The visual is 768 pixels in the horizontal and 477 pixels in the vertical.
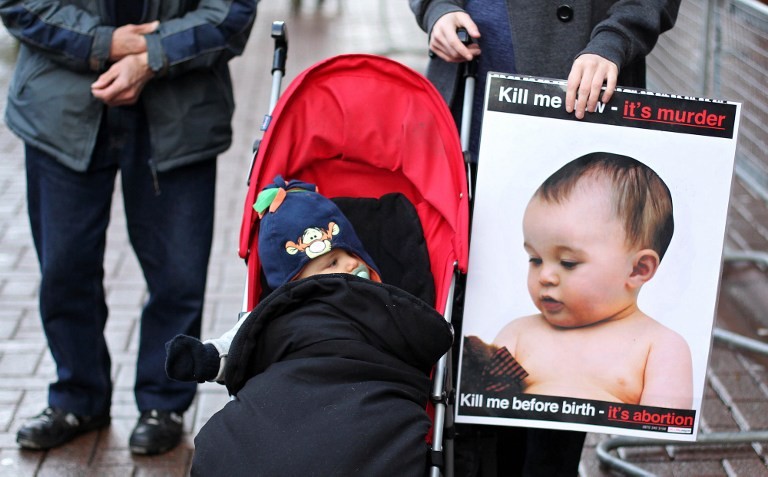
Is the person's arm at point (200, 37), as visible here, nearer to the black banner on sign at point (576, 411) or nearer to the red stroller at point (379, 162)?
the red stroller at point (379, 162)

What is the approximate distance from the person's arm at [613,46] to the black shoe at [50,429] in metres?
2.26

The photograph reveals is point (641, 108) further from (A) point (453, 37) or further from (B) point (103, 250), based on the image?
(B) point (103, 250)

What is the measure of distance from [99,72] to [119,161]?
32 centimetres

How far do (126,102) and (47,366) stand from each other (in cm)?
154

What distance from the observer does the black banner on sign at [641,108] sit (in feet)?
9.34

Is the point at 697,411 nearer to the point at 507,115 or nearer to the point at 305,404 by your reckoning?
the point at 507,115

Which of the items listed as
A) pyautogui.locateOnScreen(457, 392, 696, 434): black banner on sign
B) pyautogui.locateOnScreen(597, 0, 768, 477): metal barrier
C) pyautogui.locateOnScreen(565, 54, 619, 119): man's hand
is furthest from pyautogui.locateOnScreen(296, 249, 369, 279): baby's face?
pyautogui.locateOnScreen(597, 0, 768, 477): metal barrier

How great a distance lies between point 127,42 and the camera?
11.8 ft

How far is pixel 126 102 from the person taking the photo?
360 cm

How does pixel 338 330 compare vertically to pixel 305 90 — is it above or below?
below

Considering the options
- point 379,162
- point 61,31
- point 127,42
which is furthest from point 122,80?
point 379,162

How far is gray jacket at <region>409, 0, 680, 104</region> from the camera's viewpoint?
2.92 metres

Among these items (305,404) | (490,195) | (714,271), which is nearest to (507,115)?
(490,195)

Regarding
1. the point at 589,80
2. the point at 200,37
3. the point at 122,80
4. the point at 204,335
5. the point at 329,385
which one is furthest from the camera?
the point at 204,335
